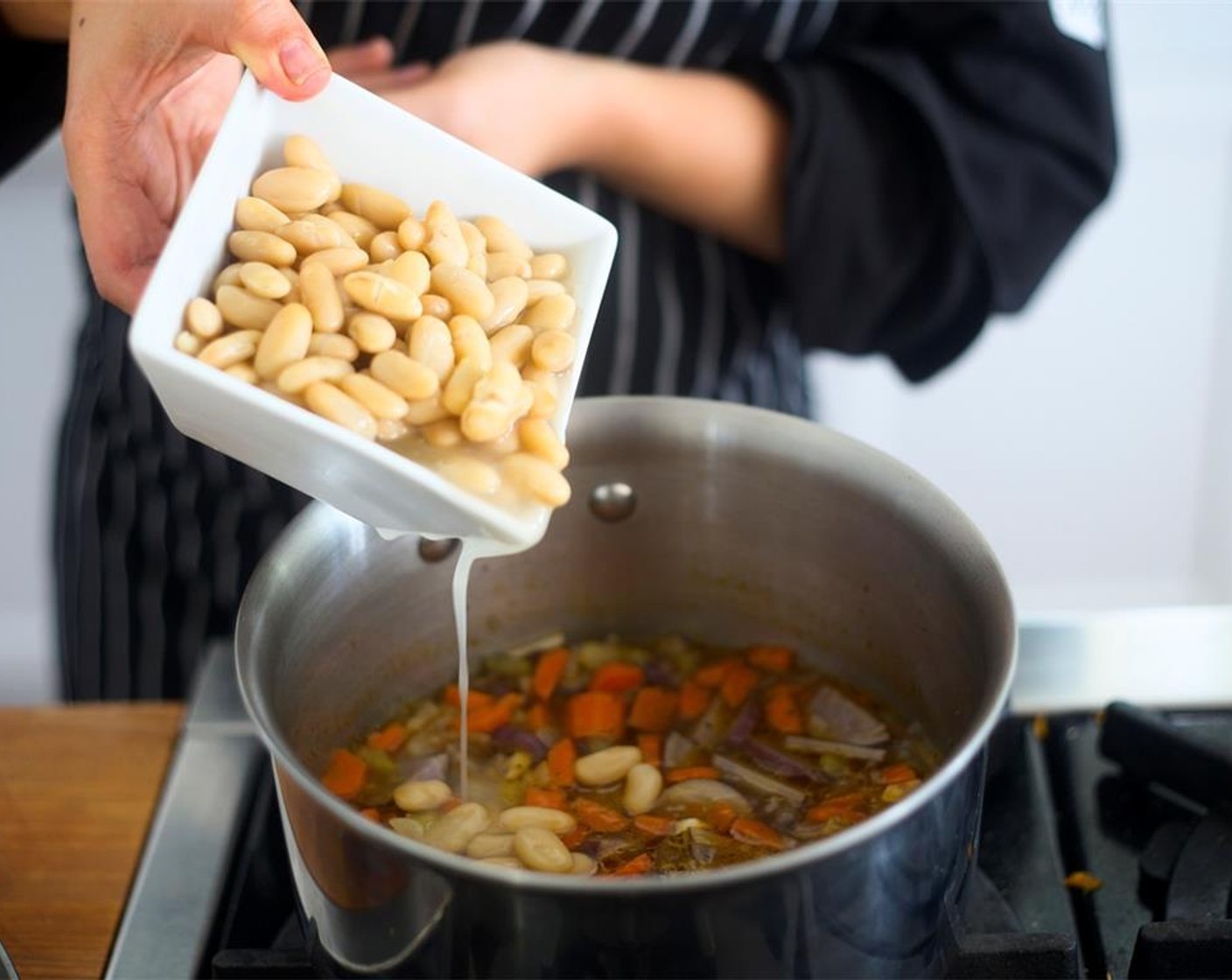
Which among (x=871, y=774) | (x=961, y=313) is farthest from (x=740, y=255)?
(x=871, y=774)

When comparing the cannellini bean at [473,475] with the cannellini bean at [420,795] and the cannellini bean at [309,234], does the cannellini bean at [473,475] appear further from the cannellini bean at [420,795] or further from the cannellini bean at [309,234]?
the cannellini bean at [420,795]

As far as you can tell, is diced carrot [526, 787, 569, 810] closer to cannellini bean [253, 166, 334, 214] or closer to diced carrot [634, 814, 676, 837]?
diced carrot [634, 814, 676, 837]

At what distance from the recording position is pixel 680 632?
0.97m

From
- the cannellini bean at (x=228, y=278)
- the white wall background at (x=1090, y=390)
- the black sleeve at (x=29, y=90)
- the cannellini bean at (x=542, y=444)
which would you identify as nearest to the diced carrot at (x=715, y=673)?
the cannellini bean at (x=542, y=444)

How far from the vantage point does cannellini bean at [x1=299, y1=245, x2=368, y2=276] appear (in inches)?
27.5

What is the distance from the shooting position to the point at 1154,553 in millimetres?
2189

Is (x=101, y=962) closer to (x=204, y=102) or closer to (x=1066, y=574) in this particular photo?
(x=204, y=102)

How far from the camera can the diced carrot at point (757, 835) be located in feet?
2.58

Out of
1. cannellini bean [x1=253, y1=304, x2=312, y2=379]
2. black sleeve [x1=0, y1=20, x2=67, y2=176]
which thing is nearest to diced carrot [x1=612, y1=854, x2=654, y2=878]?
cannellini bean [x1=253, y1=304, x2=312, y2=379]

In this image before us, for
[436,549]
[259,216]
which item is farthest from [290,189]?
[436,549]

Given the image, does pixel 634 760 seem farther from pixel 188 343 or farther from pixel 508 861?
pixel 188 343

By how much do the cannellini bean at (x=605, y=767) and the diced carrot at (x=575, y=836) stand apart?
0.16 feet

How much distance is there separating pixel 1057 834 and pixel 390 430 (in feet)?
1.53

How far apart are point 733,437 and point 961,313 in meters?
0.44
